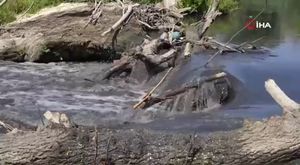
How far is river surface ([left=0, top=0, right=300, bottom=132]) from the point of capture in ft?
31.3

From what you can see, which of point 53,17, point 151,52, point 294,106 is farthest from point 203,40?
point 294,106

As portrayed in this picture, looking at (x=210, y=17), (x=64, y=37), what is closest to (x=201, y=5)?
(x=210, y=17)

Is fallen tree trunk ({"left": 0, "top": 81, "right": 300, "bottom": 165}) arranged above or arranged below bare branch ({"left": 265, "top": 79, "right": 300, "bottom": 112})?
below

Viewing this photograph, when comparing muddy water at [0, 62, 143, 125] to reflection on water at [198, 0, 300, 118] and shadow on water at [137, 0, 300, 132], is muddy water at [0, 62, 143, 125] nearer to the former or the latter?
shadow on water at [137, 0, 300, 132]

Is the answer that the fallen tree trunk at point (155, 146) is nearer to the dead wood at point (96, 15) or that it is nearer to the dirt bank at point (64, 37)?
the dirt bank at point (64, 37)

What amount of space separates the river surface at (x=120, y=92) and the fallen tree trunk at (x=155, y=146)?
2241 millimetres

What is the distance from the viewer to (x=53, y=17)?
1553cm

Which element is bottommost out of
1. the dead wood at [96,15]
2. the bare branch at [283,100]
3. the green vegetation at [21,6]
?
the bare branch at [283,100]

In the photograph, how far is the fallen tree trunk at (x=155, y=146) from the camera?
6.08 meters

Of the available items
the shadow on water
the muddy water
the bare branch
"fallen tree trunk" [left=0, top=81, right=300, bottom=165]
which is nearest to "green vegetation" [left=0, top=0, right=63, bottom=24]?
the shadow on water

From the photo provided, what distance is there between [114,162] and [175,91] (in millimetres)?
4164

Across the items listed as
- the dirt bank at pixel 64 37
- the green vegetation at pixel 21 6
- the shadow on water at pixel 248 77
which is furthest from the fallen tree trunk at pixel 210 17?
the green vegetation at pixel 21 6

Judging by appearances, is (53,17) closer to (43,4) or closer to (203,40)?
(203,40)

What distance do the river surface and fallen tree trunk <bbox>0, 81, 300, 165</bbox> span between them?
2.24m
